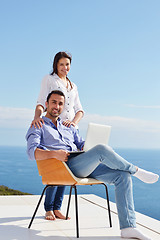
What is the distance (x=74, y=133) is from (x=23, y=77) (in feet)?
54.6

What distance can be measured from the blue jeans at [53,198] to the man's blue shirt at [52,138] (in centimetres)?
47

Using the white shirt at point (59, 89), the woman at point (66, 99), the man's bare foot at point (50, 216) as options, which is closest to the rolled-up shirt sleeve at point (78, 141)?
the woman at point (66, 99)

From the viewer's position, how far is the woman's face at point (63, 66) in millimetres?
3346

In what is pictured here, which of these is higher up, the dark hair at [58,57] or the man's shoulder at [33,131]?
the dark hair at [58,57]

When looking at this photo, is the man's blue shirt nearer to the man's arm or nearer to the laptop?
the man's arm

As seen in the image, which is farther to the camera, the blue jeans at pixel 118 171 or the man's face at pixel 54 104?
the man's face at pixel 54 104

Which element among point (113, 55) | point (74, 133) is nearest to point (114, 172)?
point (74, 133)

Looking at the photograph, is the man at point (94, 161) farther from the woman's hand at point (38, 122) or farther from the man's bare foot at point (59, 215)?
the man's bare foot at point (59, 215)

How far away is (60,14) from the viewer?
12.6 meters

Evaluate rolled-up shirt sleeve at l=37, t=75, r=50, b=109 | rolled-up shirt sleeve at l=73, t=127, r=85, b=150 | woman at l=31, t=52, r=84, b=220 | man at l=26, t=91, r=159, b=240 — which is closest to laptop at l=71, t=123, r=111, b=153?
man at l=26, t=91, r=159, b=240

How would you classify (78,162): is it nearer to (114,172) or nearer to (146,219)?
(114,172)

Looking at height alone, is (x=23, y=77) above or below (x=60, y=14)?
below

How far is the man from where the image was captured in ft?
8.46

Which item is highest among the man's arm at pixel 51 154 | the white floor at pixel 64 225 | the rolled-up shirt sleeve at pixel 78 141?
the rolled-up shirt sleeve at pixel 78 141
